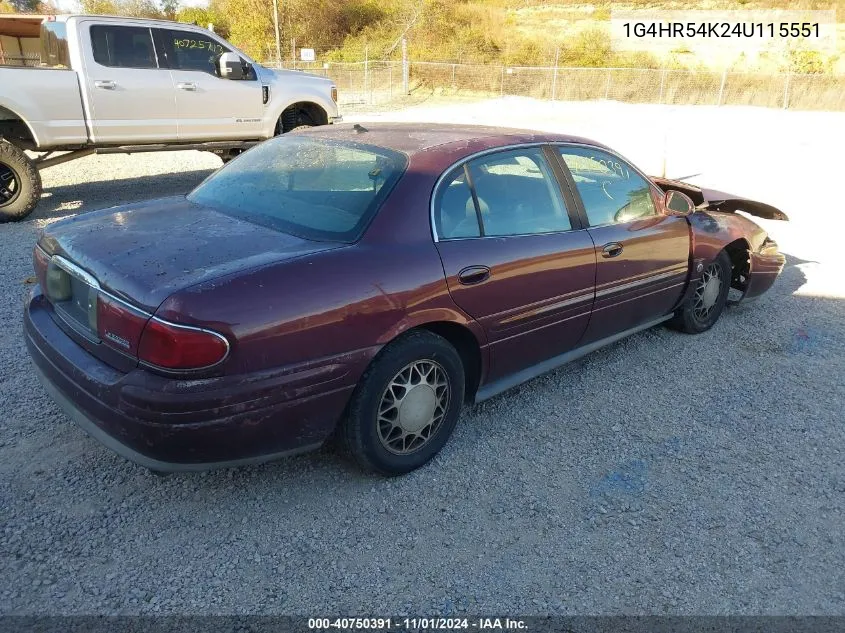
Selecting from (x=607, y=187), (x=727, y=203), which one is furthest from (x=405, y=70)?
(x=607, y=187)

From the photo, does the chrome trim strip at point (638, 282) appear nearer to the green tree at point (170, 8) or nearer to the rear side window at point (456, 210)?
the rear side window at point (456, 210)

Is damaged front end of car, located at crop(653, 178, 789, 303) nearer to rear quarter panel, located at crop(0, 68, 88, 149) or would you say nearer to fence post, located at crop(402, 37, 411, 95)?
rear quarter panel, located at crop(0, 68, 88, 149)

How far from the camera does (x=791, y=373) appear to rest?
432cm

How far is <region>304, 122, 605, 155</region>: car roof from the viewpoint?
3.32m

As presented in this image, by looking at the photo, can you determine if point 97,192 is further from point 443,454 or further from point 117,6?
point 117,6

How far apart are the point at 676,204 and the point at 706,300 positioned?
0.95 meters

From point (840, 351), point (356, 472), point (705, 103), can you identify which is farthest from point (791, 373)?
point (705, 103)

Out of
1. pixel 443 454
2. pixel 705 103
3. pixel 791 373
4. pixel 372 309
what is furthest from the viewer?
pixel 705 103

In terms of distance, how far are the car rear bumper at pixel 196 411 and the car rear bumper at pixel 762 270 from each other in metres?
3.82

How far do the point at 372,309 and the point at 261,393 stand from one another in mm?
568

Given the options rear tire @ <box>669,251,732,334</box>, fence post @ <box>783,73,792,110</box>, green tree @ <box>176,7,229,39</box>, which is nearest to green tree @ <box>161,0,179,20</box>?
green tree @ <box>176,7,229,39</box>

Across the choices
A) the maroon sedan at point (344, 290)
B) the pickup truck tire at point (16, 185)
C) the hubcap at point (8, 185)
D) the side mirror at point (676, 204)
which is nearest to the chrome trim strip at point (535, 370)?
the maroon sedan at point (344, 290)

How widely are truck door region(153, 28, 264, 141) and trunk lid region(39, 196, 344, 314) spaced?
19.5 feet

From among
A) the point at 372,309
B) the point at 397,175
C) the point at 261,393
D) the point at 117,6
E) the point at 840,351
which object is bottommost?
the point at 840,351
